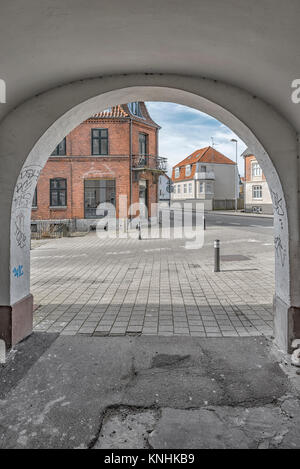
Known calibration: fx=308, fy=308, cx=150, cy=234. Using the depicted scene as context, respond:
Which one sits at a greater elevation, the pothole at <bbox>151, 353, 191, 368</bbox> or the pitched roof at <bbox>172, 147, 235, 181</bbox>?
the pitched roof at <bbox>172, 147, 235, 181</bbox>

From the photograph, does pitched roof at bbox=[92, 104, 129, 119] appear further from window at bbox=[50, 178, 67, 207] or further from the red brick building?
window at bbox=[50, 178, 67, 207]

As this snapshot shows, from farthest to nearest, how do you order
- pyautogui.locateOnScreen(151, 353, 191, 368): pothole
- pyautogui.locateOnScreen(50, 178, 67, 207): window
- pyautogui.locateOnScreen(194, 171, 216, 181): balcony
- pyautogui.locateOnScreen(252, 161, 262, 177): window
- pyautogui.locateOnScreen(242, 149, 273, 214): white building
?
pyautogui.locateOnScreen(194, 171, 216, 181): balcony
pyautogui.locateOnScreen(252, 161, 262, 177): window
pyautogui.locateOnScreen(242, 149, 273, 214): white building
pyautogui.locateOnScreen(50, 178, 67, 207): window
pyautogui.locateOnScreen(151, 353, 191, 368): pothole

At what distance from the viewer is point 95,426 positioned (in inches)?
109

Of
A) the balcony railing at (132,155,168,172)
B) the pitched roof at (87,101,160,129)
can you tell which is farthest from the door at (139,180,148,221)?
the pitched roof at (87,101,160,129)

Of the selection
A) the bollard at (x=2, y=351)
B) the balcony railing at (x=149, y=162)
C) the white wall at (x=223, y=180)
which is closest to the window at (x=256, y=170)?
the white wall at (x=223, y=180)

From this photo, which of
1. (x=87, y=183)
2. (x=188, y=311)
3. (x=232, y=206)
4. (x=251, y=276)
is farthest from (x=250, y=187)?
(x=188, y=311)

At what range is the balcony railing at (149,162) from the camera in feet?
72.5

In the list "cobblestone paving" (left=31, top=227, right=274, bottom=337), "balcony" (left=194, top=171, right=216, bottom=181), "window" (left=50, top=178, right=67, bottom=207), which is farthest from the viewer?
"balcony" (left=194, top=171, right=216, bottom=181)

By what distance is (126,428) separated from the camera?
2742 millimetres

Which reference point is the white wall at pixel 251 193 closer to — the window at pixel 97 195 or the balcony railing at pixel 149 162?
the balcony railing at pixel 149 162

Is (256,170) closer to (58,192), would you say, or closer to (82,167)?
(82,167)

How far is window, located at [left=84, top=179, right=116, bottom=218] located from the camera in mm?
22047

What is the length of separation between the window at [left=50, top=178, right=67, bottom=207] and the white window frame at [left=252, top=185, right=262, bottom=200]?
26.8 meters
